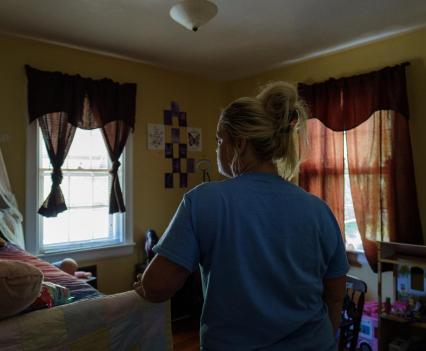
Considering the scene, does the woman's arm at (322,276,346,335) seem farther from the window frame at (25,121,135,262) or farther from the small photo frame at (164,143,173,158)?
the small photo frame at (164,143,173,158)

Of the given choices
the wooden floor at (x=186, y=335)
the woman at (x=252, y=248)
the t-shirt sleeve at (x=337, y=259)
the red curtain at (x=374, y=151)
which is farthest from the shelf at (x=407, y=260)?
the woman at (x=252, y=248)

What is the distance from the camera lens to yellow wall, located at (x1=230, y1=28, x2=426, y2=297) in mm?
2928

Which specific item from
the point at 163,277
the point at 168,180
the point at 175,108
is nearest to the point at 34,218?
the point at 168,180

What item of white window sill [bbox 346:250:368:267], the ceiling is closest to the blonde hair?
the ceiling

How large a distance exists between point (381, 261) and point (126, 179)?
233 centimetres

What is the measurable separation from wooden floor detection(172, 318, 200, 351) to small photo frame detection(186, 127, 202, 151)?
1784mm

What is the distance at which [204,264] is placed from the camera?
89 cm

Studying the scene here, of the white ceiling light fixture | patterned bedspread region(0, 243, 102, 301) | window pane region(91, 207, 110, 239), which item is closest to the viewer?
patterned bedspread region(0, 243, 102, 301)

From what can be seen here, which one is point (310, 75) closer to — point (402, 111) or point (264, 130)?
point (402, 111)

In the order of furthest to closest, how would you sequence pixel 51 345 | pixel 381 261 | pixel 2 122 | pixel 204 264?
pixel 2 122
pixel 381 261
pixel 51 345
pixel 204 264

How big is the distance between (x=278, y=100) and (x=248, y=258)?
40 cm

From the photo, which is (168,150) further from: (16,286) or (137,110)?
(16,286)

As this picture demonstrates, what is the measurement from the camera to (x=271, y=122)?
36.8 inches

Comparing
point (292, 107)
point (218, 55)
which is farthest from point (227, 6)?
point (292, 107)
